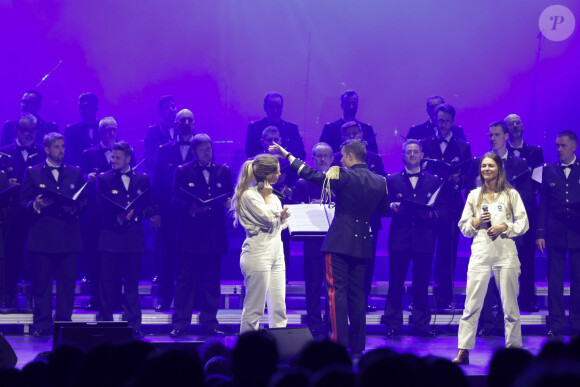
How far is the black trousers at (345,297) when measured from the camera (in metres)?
6.65

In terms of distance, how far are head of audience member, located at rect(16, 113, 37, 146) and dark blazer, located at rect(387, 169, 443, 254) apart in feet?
13.6

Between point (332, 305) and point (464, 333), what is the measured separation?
3.83 ft

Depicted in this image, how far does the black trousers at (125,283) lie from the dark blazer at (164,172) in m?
1.08

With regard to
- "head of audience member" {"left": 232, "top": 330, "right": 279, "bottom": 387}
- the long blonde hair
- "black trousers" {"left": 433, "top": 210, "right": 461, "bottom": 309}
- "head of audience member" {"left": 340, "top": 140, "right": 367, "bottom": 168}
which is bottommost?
"head of audience member" {"left": 232, "top": 330, "right": 279, "bottom": 387}

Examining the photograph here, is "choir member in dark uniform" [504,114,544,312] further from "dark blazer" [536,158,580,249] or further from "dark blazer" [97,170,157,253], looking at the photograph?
"dark blazer" [97,170,157,253]

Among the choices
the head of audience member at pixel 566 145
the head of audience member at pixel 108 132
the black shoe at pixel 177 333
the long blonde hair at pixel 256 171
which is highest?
the head of audience member at pixel 108 132

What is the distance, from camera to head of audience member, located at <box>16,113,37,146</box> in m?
8.67

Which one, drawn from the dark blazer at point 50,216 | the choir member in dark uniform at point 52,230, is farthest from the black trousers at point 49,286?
the dark blazer at point 50,216

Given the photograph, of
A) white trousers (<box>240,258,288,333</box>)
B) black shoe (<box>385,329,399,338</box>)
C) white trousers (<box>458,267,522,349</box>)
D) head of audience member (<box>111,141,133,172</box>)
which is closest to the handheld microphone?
white trousers (<box>458,267,522,349</box>)

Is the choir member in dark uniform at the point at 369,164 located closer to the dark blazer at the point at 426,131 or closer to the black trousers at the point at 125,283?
the dark blazer at the point at 426,131

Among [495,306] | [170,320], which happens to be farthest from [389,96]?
[170,320]

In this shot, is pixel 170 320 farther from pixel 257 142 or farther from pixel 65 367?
pixel 65 367

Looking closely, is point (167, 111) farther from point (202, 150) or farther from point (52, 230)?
point (52, 230)

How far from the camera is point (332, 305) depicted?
21.9 feet
